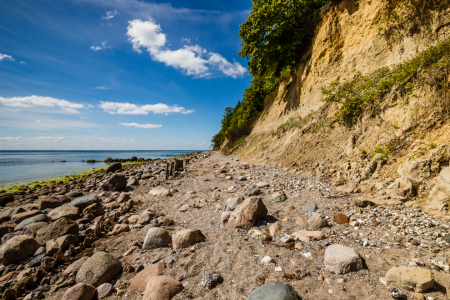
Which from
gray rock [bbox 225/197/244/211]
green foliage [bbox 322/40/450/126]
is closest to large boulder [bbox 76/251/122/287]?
gray rock [bbox 225/197/244/211]

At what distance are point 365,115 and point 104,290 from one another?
923 centimetres

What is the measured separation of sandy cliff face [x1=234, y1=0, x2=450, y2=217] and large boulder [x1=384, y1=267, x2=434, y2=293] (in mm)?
2264

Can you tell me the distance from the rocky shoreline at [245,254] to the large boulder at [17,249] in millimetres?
19

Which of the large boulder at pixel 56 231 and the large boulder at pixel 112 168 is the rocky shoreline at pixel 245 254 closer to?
the large boulder at pixel 56 231

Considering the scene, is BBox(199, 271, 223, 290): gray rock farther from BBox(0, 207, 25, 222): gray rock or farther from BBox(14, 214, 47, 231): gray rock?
BBox(0, 207, 25, 222): gray rock

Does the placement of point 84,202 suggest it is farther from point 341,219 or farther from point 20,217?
point 341,219

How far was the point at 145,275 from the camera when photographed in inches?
123

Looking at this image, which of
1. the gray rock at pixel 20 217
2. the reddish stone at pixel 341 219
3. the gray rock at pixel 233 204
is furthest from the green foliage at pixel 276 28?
the gray rock at pixel 20 217

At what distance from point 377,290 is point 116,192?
33.5 ft

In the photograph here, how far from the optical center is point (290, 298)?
228 cm

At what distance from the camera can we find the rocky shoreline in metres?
2.56

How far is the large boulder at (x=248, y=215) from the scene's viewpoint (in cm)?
439

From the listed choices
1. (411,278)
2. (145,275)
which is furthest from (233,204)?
(411,278)

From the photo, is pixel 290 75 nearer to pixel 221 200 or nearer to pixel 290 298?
pixel 221 200
